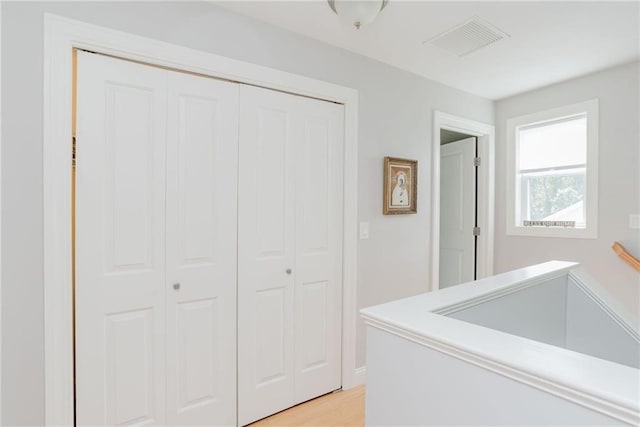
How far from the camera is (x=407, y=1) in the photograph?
1.80 metres

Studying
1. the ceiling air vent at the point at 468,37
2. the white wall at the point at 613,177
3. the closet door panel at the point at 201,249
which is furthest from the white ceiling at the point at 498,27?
the closet door panel at the point at 201,249

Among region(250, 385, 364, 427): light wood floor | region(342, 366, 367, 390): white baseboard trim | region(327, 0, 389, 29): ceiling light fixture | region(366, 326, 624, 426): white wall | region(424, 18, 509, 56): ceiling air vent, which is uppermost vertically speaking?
region(424, 18, 509, 56): ceiling air vent

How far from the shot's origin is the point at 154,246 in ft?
5.65

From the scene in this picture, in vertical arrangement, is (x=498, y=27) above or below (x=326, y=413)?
above

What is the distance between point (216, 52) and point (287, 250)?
1214mm

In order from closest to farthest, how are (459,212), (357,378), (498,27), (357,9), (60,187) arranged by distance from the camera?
(60,187) → (357,9) → (498,27) → (357,378) → (459,212)

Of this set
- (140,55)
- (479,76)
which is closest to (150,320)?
(140,55)

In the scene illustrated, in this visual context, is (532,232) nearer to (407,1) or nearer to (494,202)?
(494,202)

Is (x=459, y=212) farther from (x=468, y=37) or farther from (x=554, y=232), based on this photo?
(x=468, y=37)

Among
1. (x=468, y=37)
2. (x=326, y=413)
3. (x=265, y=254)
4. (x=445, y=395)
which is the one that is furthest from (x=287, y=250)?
(x=468, y=37)

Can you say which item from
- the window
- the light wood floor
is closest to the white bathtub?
the light wood floor

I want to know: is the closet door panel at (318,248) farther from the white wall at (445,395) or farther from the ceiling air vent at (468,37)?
the white wall at (445,395)

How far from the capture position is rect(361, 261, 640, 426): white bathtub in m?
0.73

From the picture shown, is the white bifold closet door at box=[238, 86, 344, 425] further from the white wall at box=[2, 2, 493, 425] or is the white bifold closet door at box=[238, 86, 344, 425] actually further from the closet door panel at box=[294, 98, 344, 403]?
the white wall at box=[2, 2, 493, 425]
